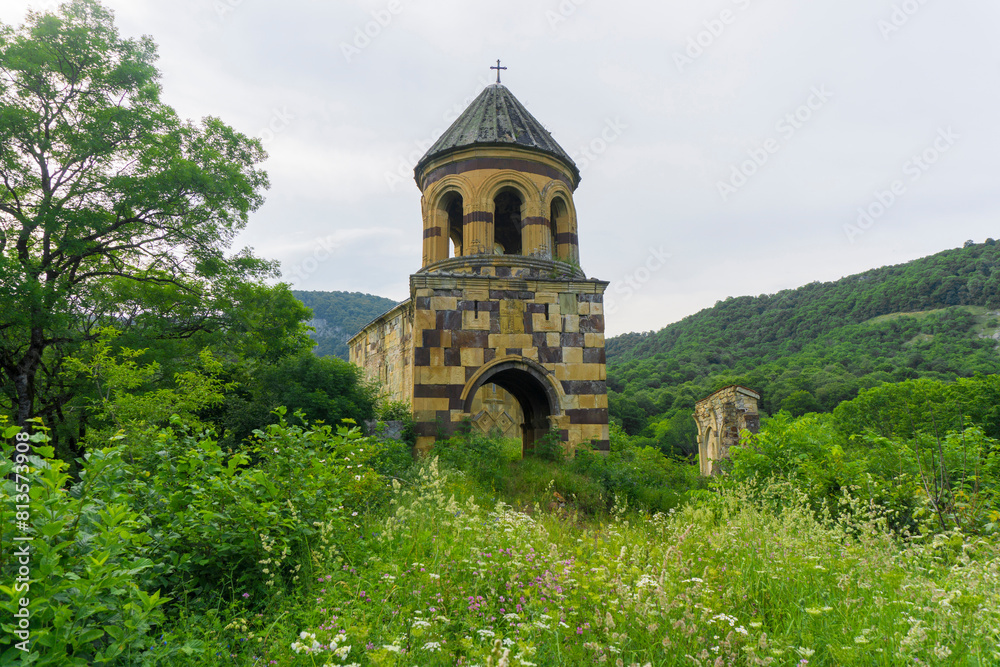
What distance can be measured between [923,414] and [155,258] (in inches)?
515

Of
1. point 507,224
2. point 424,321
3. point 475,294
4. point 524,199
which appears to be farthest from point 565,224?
point 424,321

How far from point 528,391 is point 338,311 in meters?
47.4

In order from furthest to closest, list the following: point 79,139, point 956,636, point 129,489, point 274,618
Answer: point 79,139 < point 129,489 < point 274,618 < point 956,636

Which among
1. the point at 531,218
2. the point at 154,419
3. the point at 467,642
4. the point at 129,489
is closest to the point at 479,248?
the point at 531,218

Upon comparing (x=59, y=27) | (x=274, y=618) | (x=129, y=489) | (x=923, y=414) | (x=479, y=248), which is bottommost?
(x=274, y=618)

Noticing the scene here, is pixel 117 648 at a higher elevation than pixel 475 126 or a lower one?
lower

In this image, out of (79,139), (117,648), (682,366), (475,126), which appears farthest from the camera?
(682,366)

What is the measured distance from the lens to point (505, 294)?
9.67m

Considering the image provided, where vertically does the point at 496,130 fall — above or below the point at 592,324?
above

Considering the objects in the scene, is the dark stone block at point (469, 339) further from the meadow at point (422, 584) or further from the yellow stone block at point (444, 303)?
the meadow at point (422, 584)

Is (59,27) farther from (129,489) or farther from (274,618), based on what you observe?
(274,618)

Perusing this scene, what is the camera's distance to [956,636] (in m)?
2.39

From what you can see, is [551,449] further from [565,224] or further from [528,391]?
[565,224]

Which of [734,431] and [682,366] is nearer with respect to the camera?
[734,431]
